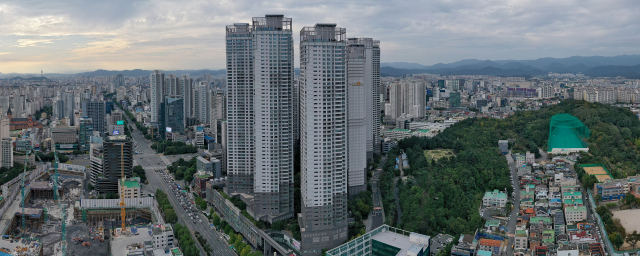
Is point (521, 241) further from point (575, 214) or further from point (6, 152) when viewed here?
point (6, 152)

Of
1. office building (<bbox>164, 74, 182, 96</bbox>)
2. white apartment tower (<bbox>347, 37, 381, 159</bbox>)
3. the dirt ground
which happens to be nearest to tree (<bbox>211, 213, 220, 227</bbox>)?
white apartment tower (<bbox>347, 37, 381, 159</bbox>)

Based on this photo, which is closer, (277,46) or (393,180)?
(277,46)

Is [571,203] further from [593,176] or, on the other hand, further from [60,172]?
[60,172]

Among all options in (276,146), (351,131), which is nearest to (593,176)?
(351,131)

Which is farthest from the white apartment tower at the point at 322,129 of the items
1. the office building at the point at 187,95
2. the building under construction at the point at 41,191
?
the office building at the point at 187,95

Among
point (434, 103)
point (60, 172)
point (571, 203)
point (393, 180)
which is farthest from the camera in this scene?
point (434, 103)

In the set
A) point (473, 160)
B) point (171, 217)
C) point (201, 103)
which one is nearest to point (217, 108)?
point (201, 103)

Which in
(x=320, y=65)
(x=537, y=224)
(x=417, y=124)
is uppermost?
(x=320, y=65)

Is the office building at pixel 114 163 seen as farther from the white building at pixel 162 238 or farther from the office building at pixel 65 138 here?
the office building at pixel 65 138
